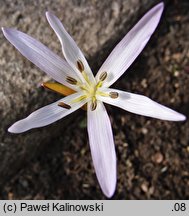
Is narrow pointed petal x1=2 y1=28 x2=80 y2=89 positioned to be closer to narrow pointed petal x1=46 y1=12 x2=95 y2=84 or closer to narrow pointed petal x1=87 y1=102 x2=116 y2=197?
narrow pointed petal x1=46 y1=12 x2=95 y2=84

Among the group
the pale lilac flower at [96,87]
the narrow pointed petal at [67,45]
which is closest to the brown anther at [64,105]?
the pale lilac flower at [96,87]

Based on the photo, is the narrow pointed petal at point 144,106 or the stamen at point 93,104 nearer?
the narrow pointed petal at point 144,106

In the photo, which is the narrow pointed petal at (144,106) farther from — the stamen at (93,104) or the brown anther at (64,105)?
the brown anther at (64,105)

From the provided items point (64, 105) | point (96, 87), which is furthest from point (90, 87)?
point (64, 105)

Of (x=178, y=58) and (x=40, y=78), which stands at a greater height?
(x=178, y=58)

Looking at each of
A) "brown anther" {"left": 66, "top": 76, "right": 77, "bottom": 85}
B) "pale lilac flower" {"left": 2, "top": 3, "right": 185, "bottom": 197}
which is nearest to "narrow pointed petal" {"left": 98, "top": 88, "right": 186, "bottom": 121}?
"pale lilac flower" {"left": 2, "top": 3, "right": 185, "bottom": 197}

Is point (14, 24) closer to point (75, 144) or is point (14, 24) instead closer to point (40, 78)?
point (40, 78)

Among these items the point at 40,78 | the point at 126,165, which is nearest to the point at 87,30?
the point at 40,78
